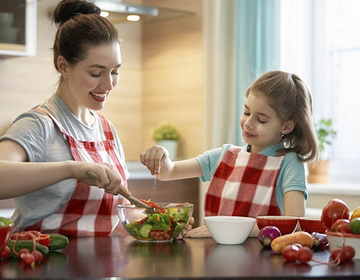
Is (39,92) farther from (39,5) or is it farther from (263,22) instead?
(263,22)

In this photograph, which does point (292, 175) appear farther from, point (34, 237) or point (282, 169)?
point (34, 237)

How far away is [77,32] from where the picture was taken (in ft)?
6.45

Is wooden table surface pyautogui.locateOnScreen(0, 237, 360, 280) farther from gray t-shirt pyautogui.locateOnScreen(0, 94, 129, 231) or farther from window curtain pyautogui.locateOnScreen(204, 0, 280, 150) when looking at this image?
window curtain pyautogui.locateOnScreen(204, 0, 280, 150)

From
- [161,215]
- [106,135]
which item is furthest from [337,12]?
[161,215]

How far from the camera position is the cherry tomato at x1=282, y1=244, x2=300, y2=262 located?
124 cm

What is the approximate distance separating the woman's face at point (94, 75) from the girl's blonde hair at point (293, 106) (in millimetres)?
548

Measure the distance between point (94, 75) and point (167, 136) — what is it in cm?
220

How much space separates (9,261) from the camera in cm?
122

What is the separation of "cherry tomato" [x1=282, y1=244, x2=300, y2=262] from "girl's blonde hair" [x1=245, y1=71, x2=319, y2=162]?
2.55ft

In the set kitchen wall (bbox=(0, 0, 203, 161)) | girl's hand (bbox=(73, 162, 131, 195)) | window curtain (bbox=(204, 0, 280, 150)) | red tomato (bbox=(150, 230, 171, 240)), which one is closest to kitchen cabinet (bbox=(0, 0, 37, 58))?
kitchen wall (bbox=(0, 0, 203, 161))

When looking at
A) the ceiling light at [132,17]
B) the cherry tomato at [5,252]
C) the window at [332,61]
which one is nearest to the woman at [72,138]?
the cherry tomato at [5,252]

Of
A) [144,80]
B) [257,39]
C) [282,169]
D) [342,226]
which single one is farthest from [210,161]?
[144,80]

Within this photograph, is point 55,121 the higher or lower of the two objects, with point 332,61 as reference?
lower

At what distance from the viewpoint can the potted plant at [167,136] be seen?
4109 millimetres
